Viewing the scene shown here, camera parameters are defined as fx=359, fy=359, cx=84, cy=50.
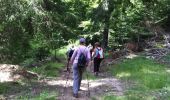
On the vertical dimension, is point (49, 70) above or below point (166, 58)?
below

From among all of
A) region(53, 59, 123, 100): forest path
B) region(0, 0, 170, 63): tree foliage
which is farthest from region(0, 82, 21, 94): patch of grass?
region(53, 59, 123, 100): forest path

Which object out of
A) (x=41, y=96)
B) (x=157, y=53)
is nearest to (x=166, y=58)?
(x=157, y=53)

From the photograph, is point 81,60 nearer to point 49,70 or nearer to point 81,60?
point 81,60

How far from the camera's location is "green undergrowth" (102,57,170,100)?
13202 millimetres

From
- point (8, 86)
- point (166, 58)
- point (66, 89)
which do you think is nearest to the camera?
point (66, 89)

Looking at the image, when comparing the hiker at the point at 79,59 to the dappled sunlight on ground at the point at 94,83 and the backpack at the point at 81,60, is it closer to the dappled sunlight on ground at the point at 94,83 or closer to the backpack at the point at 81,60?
the backpack at the point at 81,60

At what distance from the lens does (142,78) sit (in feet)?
56.0

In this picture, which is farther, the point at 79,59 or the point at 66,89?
the point at 66,89

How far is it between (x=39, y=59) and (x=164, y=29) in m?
12.9

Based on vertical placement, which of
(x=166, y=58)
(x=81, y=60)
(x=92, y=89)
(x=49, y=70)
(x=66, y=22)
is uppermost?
(x=66, y=22)

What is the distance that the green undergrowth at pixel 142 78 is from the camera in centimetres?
1320

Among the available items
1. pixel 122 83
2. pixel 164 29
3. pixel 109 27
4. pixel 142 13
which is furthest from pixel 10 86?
pixel 164 29

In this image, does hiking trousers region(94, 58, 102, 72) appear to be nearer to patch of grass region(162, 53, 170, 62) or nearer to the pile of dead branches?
the pile of dead branches

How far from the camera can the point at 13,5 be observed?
523 inches
